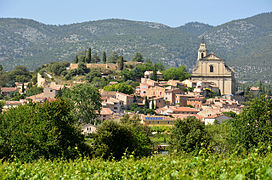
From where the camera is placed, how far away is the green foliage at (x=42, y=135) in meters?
27.7

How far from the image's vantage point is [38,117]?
3012 cm

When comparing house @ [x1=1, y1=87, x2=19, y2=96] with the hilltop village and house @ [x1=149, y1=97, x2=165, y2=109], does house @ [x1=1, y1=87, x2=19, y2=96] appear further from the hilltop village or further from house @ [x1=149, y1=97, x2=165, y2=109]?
house @ [x1=149, y1=97, x2=165, y2=109]

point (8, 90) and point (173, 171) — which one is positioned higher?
point (173, 171)

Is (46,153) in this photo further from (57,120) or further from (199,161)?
(199,161)

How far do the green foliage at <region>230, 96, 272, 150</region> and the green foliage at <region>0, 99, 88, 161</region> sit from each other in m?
10.3

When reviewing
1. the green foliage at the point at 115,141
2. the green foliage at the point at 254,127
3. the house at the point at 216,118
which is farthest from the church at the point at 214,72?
the green foliage at the point at 254,127

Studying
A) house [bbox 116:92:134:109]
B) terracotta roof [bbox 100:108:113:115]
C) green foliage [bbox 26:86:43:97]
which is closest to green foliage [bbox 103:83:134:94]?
house [bbox 116:92:134:109]

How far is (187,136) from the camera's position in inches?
1353

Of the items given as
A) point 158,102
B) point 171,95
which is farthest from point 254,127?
point 171,95

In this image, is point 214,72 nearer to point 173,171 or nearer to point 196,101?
point 196,101

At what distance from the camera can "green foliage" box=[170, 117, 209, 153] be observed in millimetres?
34094

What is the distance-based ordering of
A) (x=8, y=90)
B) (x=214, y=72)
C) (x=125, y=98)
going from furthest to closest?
1. (x=214, y=72)
2. (x=8, y=90)
3. (x=125, y=98)

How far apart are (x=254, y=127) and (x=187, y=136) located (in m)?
6.98

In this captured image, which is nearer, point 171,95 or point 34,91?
point 171,95
